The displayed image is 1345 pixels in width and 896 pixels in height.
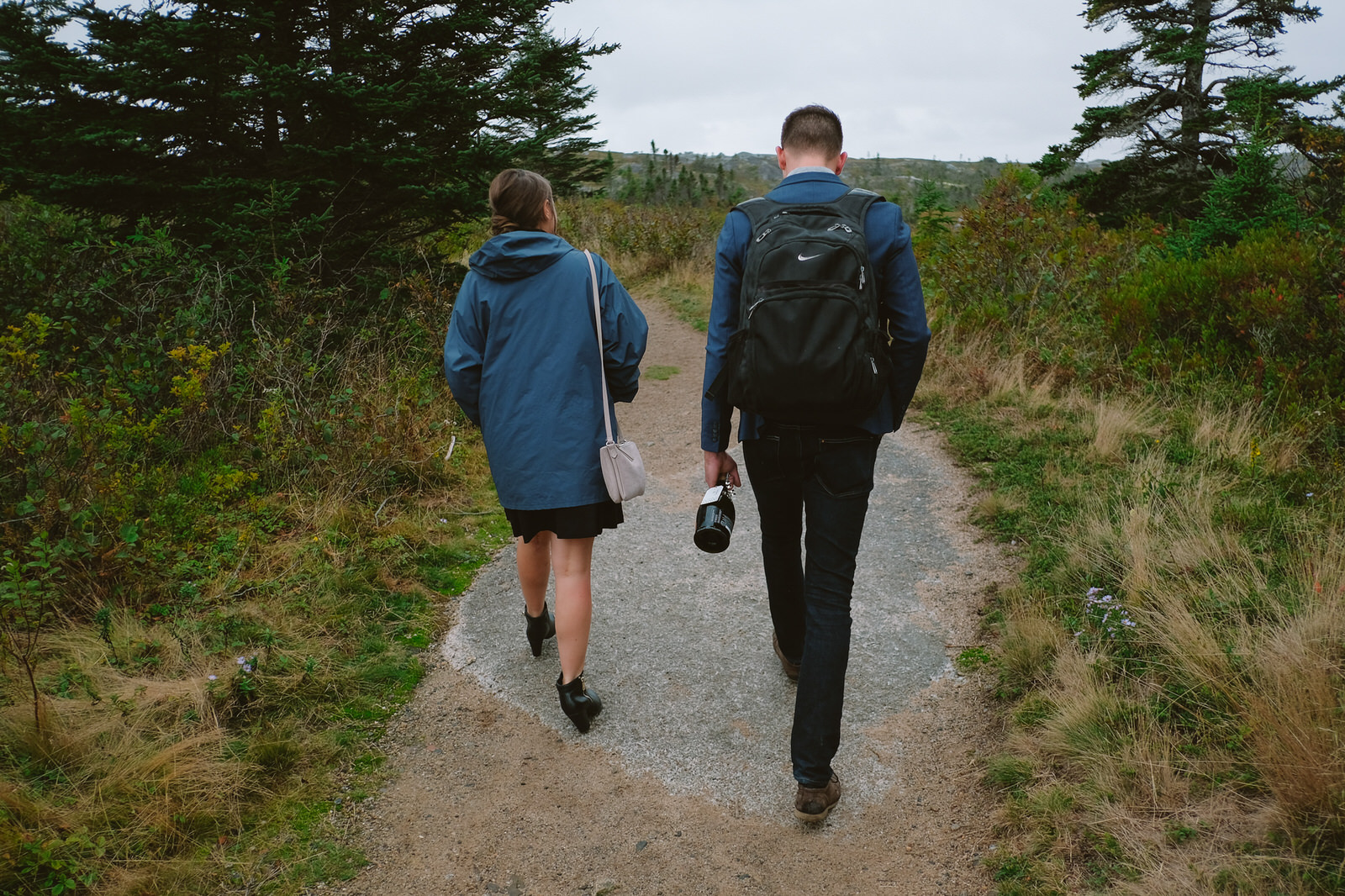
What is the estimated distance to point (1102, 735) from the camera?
2719 mm

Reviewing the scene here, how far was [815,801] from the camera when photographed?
2664 millimetres

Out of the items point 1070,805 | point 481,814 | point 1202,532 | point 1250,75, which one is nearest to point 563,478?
point 481,814

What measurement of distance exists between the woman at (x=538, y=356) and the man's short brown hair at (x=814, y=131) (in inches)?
31.7

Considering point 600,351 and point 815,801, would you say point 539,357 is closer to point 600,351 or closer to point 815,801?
point 600,351

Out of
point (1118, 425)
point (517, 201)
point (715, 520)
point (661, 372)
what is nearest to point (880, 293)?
point (715, 520)

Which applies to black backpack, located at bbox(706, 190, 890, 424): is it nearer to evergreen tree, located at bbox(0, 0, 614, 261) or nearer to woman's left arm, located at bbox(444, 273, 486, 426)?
woman's left arm, located at bbox(444, 273, 486, 426)

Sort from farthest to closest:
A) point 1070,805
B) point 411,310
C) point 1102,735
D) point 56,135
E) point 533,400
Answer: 1. point 411,310
2. point 56,135
3. point 533,400
4. point 1102,735
5. point 1070,805

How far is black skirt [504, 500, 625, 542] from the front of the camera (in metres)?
3.06

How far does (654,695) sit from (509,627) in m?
0.98

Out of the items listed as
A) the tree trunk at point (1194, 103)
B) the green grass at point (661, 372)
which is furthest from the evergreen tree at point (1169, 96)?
the green grass at point (661, 372)

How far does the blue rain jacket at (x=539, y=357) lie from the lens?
292 cm

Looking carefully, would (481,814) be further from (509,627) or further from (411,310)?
(411,310)

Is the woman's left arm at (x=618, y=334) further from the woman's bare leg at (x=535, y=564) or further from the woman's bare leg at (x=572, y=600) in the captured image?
the woman's bare leg at (x=535, y=564)

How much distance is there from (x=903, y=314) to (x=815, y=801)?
1.63m
